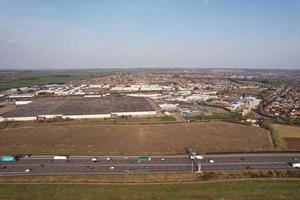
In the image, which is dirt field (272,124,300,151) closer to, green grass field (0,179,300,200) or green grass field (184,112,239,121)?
green grass field (184,112,239,121)

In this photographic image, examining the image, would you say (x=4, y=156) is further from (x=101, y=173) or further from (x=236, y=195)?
(x=236, y=195)

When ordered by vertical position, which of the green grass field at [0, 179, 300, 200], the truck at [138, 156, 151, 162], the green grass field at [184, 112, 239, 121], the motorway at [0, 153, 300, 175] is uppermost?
the green grass field at [184, 112, 239, 121]

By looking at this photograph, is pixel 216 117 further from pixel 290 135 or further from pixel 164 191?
pixel 164 191

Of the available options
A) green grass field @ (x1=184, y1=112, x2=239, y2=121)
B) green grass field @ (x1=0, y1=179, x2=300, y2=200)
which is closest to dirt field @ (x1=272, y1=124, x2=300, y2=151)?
green grass field @ (x1=184, y1=112, x2=239, y2=121)

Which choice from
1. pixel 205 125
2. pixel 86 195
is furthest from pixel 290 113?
pixel 86 195

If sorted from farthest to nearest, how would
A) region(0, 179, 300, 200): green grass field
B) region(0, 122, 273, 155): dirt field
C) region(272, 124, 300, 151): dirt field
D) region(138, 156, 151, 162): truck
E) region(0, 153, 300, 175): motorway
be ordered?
region(272, 124, 300, 151): dirt field → region(0, 122, 273, 155): dirt field → region(138, 156, 151, 162): truck → region(0, 153, 300, 175): motorway → region(0, 179, 300, 200): green grass field

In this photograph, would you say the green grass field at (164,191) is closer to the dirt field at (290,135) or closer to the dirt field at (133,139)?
the dirt field at (133,139)
